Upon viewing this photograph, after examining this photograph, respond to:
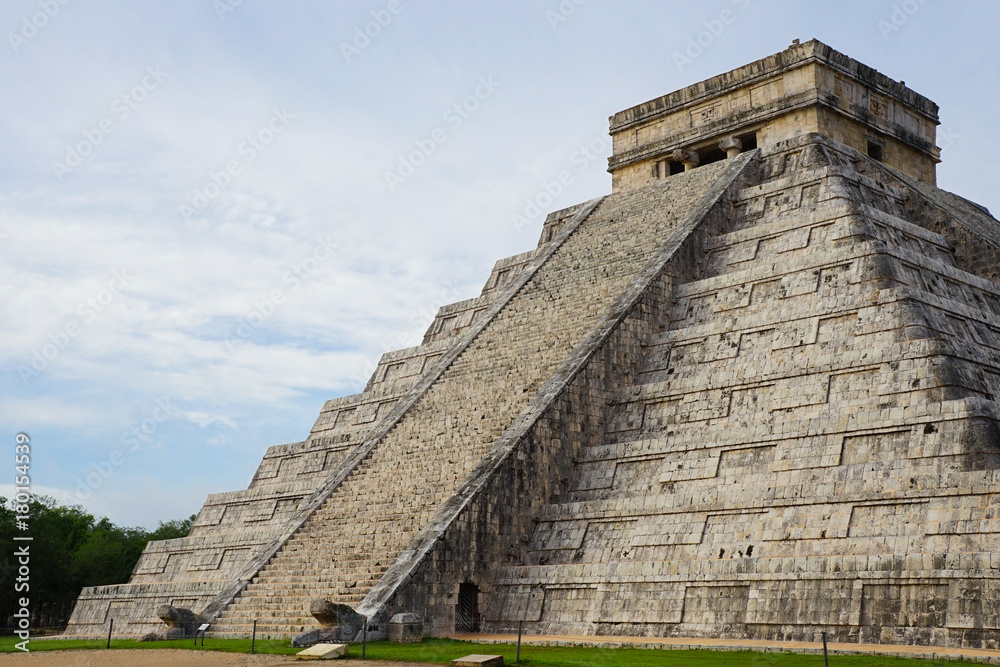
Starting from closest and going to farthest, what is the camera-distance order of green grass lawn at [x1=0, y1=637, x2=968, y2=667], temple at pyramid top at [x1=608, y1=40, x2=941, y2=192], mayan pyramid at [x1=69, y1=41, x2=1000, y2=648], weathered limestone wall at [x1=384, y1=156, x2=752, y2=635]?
green grass lawn at [x1=0, y1=637, x2=968, y2=667]
mayan pyramid at [x1=69, y1=41, x2=1000, y2=648]
weathered limestone wall at [x1=384, y1=156, x2=752, y2=635]
temple at pyramid top at [x1=608, y1=40, x2=941, y2=192]

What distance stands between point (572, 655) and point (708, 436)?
453cm

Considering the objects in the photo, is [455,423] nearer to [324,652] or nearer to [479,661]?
[324,652]

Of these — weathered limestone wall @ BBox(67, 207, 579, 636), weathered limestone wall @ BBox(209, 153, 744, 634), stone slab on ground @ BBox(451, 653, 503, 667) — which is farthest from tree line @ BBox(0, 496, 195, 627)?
stone slab on ground @ BBox(451, 653, 503, 667)

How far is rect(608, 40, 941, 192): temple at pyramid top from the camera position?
2245cm

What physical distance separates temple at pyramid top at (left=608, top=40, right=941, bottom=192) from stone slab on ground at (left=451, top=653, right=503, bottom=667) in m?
14.8

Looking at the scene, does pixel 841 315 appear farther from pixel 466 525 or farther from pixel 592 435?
pixel 466 525

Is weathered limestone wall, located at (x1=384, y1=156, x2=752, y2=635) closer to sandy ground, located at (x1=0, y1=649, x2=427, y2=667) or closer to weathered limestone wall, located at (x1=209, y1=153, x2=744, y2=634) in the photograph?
weathered limestone wall, located at (x1=209, y1=153, x2=744, y2=634)

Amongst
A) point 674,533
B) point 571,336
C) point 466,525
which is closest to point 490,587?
point 466,525

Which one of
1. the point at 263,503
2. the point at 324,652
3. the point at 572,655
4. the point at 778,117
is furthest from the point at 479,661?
the point at 778,117

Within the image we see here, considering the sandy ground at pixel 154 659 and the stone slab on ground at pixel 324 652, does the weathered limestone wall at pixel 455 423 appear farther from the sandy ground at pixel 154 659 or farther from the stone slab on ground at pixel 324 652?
the stone slab on ground at pixel 324 652

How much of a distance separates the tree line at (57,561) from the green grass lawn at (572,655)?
17818 mm

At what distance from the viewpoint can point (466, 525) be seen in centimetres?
1546

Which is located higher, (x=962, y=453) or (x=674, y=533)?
(x=962, y=453)

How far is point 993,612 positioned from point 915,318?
16.1 ft
